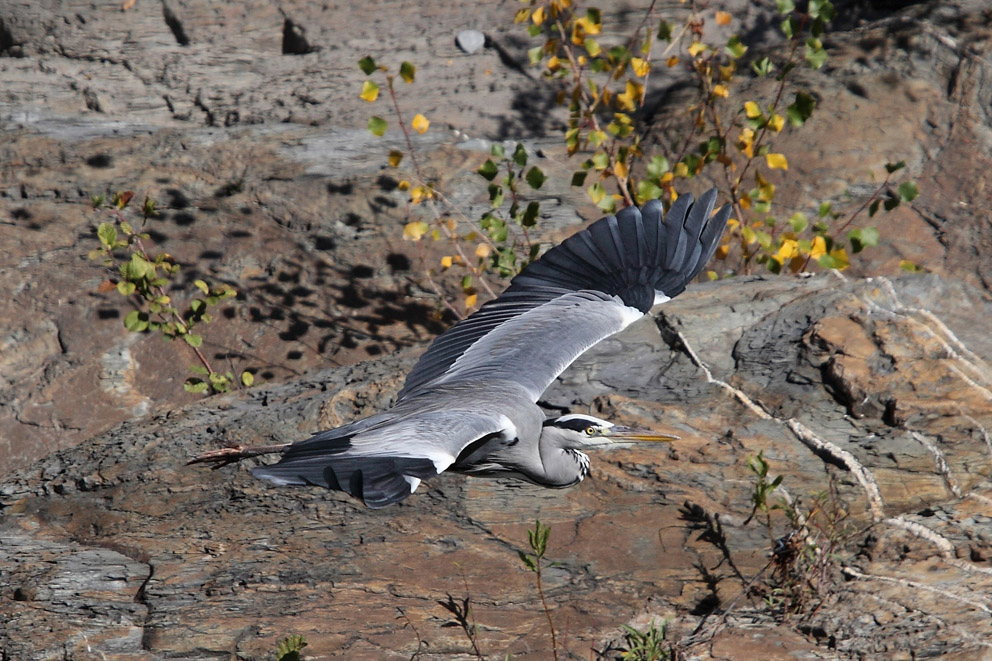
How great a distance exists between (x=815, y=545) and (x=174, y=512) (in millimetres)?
2387

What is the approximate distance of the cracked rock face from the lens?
10.2ft

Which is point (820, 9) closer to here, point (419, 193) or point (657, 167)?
point (657, 167)

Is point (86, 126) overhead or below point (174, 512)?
overhead

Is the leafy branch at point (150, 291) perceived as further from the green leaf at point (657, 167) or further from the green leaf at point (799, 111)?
the green leaf at point (799, 111)

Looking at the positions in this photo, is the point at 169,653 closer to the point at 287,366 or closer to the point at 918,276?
the point at 287,366

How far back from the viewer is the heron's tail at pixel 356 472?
8.13 ft

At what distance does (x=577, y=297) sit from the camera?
4.20 m

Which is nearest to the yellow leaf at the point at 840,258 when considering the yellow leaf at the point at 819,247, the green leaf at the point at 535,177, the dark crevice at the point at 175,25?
the yellow leaf at the point at 819,247

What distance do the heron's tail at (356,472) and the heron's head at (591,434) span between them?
1.04 meters

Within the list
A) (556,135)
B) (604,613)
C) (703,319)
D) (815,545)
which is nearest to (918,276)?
(703,319)

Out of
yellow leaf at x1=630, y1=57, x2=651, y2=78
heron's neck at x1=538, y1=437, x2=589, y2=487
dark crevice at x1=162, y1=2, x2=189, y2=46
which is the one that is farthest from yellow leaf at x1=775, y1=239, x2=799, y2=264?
dark crevice at x1=162, y1=2, x2=189, y2=46

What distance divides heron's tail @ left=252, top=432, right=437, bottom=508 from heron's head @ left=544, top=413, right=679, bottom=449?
1040 mm

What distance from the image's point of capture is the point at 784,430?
3.92 metres

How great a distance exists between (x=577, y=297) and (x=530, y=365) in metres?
0.52
